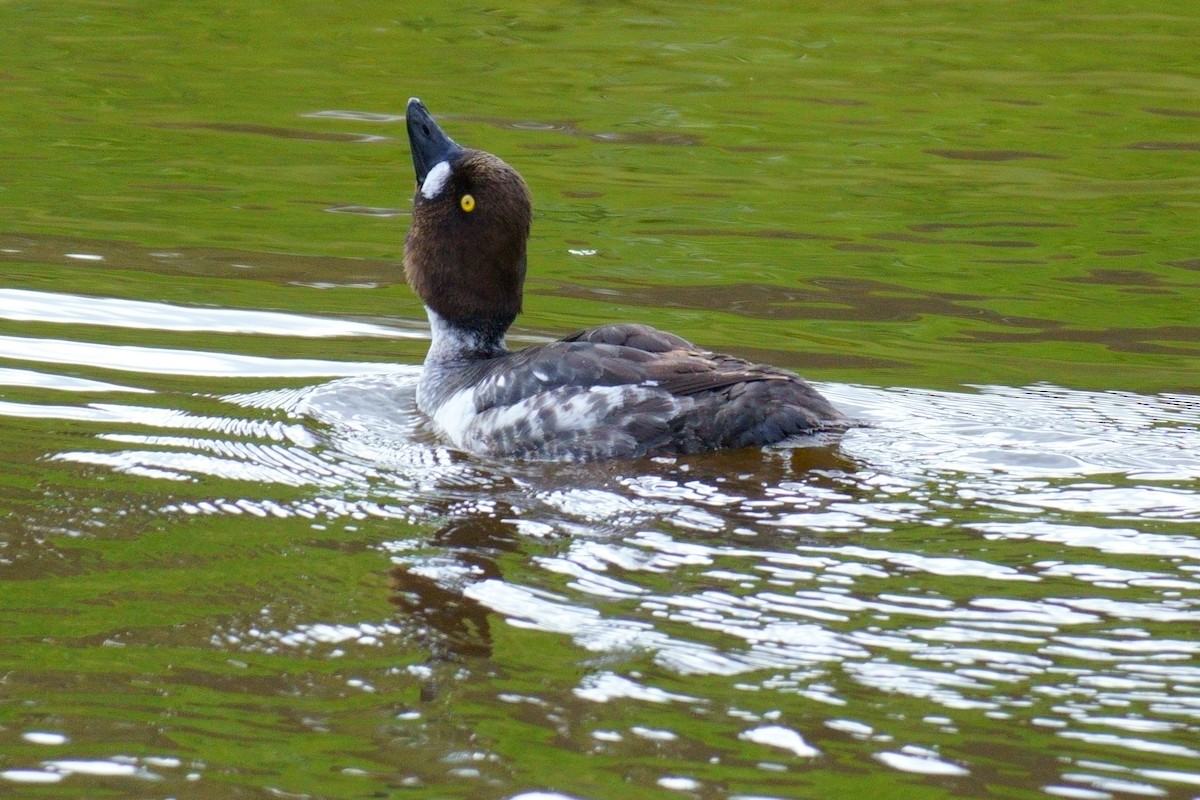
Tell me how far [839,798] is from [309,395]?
4.79 m

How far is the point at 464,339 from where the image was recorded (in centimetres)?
853

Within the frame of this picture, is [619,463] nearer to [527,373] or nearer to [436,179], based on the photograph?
[527,373]

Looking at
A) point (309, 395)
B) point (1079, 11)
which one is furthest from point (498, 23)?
point (309, 395)

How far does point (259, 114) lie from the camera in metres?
15.0

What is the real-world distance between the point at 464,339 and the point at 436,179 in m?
0.84

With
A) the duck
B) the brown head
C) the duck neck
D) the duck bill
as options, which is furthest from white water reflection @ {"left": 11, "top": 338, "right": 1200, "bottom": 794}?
the duck bill

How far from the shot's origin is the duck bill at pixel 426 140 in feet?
27.8

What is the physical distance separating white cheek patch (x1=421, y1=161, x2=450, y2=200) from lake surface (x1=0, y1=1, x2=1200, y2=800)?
108cm

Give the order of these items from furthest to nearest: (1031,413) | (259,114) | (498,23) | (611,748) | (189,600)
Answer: (498,23) → (259,114) → (1031,413) → (189,600) → (611,748)

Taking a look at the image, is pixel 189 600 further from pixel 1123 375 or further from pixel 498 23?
pixel 498 23

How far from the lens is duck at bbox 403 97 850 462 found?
716 centimetres

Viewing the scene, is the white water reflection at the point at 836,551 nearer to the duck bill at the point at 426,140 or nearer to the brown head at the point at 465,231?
the brown head at the point at 465,231

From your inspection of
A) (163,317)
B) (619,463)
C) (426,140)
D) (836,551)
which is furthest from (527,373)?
(163,317)

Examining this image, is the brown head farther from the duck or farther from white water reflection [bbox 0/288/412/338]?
white water reflection [bbox 0/288/412/338]
